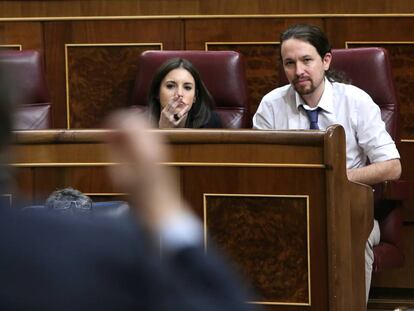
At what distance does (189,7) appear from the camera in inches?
75.7

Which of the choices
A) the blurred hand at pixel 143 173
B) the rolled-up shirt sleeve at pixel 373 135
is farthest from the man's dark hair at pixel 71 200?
the blurred hand at pixel 143 173

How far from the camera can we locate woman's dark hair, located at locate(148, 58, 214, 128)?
5.41 ft

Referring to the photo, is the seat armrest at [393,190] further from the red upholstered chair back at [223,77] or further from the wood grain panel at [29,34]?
the wood grain panel at [29,34]

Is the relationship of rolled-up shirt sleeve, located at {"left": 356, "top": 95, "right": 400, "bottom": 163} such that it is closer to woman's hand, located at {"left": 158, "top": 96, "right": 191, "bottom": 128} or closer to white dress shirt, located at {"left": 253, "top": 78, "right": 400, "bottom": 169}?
white dress shirt, located at {"left": 253, "top": 78, "right": 400, "bottom": 169}

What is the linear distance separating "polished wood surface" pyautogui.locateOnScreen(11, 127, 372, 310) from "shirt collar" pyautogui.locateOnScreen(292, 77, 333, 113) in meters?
0.32

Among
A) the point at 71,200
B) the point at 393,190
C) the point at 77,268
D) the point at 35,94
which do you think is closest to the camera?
the point at 77,268

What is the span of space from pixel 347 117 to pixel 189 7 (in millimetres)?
497

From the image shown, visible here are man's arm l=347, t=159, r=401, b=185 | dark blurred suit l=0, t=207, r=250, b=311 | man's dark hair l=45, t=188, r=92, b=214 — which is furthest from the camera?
man's arm l=347, t=159, r=401, b=185

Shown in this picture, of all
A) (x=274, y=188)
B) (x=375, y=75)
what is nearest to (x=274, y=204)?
(x=274, y=188)

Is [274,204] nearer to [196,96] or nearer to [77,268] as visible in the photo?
[196,96]

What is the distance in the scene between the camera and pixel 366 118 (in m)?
1.55

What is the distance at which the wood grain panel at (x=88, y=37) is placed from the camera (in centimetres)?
190

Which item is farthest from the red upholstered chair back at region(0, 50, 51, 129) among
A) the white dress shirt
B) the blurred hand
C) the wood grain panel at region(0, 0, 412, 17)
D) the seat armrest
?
the blurred hand

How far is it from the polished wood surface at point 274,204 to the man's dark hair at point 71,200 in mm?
70
